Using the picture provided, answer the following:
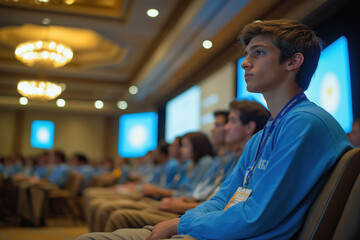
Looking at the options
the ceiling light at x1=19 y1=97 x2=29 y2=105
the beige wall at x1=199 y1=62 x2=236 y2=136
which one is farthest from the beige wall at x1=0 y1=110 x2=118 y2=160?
the beige wall at x1=199 y1=62 x2=236 y2=136

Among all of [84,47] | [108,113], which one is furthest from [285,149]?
[108,113]

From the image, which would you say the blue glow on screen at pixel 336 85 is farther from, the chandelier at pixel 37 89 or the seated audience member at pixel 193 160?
the chandelier at pixel 37 89

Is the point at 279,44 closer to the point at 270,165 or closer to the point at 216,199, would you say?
the point at 270,165

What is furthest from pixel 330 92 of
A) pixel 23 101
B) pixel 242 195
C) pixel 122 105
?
pixel 23 101

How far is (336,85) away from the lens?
12.8 ft

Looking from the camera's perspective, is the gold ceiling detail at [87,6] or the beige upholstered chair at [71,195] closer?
the gold ceiling detail at [87,6]

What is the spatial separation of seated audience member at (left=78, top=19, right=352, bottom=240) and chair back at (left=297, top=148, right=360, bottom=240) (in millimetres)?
41

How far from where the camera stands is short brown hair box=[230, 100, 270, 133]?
2252mm

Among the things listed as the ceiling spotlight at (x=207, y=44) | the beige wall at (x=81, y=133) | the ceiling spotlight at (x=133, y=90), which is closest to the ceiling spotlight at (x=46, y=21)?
the ceiling spotlight at (x=207, y=44)

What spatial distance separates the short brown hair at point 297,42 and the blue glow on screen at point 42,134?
13.5m

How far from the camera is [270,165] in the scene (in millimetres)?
1071

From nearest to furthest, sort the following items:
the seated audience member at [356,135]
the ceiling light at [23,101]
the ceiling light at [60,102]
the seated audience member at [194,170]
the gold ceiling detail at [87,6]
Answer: the seated audience member at [356,135], the seated audience member at [194,170], the gold ceiling detail at [87,6], the ceiling light at [23,101], the ceiling light at [60,102]

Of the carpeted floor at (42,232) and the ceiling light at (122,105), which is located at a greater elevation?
the ceiling light at (122,105)

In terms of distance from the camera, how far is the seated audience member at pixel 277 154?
39.9 inches
